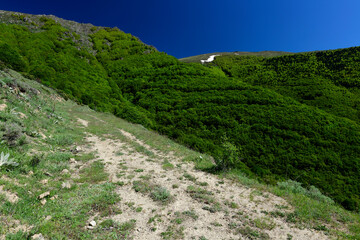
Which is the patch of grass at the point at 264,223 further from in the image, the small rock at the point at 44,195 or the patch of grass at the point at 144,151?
the patch of grass at the point at 144,151

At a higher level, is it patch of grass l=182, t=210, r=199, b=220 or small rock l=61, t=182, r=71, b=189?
patch of grass l=182, t=210, r=199, b=220

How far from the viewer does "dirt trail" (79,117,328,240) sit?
6.34m

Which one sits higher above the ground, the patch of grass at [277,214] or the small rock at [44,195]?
the patch of grass at [277,214]

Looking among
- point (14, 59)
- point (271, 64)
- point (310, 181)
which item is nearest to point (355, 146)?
point (310, 181)

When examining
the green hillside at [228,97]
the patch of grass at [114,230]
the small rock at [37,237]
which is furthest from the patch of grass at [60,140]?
the green hillside at [228,97]

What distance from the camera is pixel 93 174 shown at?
9523mm

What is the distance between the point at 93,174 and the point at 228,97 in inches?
1232

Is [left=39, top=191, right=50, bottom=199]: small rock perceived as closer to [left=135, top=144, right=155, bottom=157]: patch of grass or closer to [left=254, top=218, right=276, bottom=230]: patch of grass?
[left=135, top=144, right=155, bottom=157]: patch of grass

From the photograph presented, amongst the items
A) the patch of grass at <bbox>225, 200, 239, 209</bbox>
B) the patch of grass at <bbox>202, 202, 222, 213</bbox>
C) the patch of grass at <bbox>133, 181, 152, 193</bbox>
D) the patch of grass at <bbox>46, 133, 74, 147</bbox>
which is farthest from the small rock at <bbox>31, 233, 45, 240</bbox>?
the patch of grass at <bbox>46, 133, 74, 147</bbox>

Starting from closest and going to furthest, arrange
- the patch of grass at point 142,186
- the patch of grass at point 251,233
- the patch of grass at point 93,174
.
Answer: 1. the patch of grass at point 251,233
2. the patch of grass at point 142,186
3. the patch of grass at point 93,174

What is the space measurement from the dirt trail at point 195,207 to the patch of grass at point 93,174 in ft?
1.36

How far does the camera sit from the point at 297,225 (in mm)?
6844

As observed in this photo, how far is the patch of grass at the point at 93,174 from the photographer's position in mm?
8861

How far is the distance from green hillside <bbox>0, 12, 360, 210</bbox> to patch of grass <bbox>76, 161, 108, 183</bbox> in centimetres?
820
